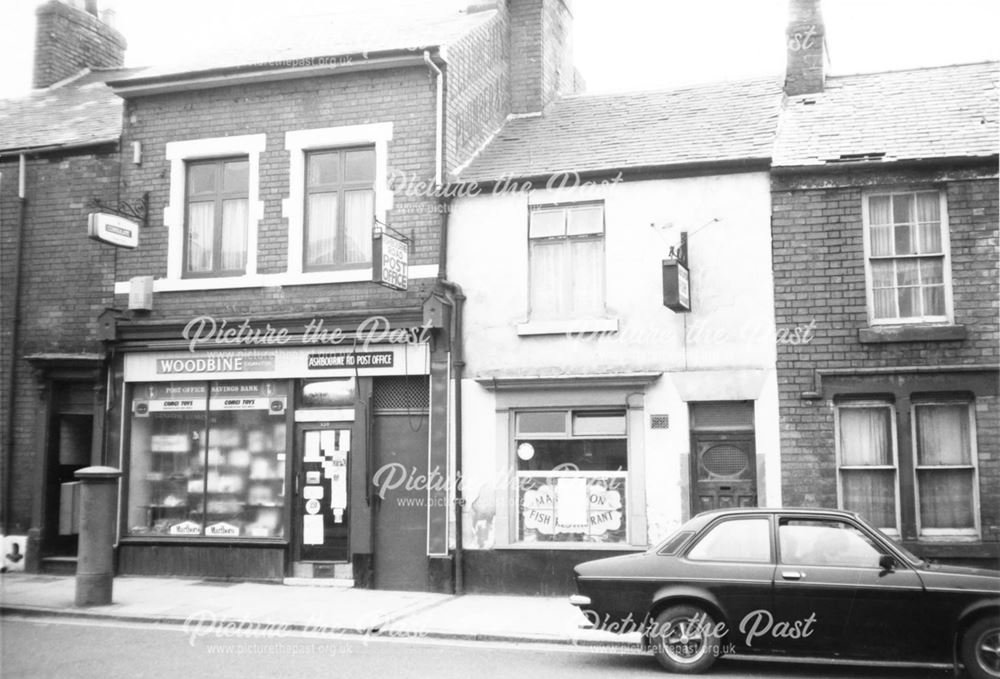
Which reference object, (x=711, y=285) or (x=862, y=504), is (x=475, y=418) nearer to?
(x=711, y=285)

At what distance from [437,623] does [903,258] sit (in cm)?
749

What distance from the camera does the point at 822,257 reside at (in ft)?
42.6

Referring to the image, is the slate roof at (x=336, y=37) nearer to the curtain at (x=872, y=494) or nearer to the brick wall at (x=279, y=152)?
the brick wall at (x=279, y=152)

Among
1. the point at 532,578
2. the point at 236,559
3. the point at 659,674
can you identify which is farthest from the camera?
the point at 236,559

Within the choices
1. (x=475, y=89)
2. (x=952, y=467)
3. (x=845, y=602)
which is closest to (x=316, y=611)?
(x=845, y=602)

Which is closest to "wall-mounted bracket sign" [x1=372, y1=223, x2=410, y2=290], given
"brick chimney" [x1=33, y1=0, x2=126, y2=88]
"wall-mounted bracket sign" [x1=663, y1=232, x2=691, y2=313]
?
"wall-mounted bracket sign" [x1=663, y1=232, x2=691, y2=313]

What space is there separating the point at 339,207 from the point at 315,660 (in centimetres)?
760

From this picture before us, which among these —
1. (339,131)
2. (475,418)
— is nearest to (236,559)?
(475,418)

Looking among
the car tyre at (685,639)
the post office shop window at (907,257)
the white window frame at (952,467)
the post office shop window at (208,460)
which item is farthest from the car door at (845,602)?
the post office shop window at (208,460)

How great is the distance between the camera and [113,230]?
14.8 meters

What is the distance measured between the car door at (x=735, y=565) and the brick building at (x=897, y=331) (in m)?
3.88

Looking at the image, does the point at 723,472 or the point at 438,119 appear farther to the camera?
the point at 438,119

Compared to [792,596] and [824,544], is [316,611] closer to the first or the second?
[792,596]

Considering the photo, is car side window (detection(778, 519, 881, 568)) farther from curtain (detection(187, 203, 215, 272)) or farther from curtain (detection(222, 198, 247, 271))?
curtain (detection(187, 203, 215, 272))
